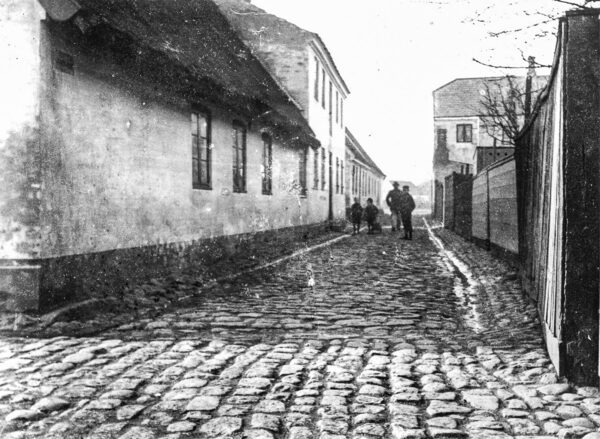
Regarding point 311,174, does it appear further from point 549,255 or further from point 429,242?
point 549,255

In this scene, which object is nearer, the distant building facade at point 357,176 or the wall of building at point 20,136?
the wall of building at point 20,136

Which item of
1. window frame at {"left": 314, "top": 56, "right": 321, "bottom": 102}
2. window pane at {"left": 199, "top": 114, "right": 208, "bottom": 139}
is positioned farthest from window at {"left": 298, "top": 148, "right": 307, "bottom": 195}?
window pane at {"left": 199, "top": 114, "right": 208, "bottom": 139}

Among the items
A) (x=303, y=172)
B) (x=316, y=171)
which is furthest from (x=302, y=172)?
(x=316, y=171)

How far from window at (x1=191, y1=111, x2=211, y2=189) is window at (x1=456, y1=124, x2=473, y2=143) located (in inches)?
1575

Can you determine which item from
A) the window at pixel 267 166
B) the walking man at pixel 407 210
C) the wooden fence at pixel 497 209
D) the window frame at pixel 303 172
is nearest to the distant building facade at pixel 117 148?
→ the window at pixel 267 166

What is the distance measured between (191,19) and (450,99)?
130ft

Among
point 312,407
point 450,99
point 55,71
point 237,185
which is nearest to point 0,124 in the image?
point 55,71

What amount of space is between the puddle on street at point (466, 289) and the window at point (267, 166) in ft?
15.9

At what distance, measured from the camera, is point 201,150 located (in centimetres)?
1199

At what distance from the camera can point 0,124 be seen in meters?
6.95

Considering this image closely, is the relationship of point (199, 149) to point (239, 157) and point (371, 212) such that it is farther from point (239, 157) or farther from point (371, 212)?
point (371, 212)

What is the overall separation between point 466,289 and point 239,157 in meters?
6.75

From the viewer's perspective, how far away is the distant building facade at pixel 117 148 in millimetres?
6883

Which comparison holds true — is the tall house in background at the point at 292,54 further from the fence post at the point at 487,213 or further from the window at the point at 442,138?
the window at the point at 442,138
